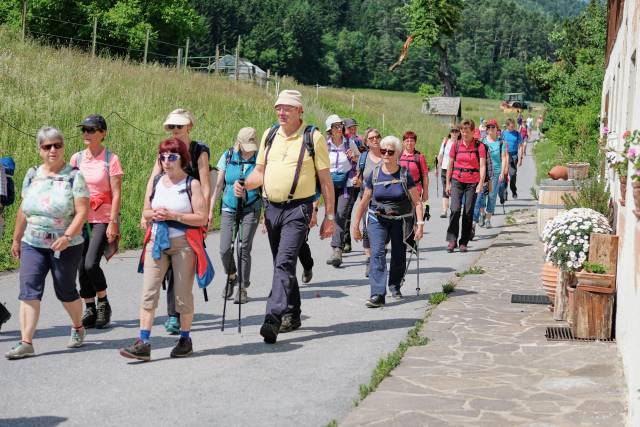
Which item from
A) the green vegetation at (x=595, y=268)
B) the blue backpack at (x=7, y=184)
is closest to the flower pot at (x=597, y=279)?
the green vegetation at (x=595, y=268)

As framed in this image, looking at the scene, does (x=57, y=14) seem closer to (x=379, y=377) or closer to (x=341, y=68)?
(x=379, y=377)

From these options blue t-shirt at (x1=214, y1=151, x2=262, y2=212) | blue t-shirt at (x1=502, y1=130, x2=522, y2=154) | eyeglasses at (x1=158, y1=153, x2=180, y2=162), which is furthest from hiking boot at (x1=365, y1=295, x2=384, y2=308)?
blue t-shirt at (x1=502, y1=130, x2=522, y2=154)

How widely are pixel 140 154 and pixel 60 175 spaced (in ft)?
39.3

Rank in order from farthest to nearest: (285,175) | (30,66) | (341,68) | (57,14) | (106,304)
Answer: (341,68)
(57,14)
(30,66)
(106,304)
(285,175)

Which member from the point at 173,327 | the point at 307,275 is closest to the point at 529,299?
the point at 307,275

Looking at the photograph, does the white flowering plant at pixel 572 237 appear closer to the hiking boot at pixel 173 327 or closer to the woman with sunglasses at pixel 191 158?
the woman with sunglasses at pixel 191 158

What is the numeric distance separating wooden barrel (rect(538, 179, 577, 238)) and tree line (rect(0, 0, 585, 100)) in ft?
89.4

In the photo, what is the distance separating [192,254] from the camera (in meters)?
7.53

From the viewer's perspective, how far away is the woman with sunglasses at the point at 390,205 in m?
10.2

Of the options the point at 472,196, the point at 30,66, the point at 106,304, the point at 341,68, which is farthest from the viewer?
the point at 341,68

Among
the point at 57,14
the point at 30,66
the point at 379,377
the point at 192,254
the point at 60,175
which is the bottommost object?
the point at 379,377

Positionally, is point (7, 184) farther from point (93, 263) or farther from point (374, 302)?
point (374, 302)

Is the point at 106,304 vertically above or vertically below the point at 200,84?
below

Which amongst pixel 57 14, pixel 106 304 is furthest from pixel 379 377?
pixel 57 14
